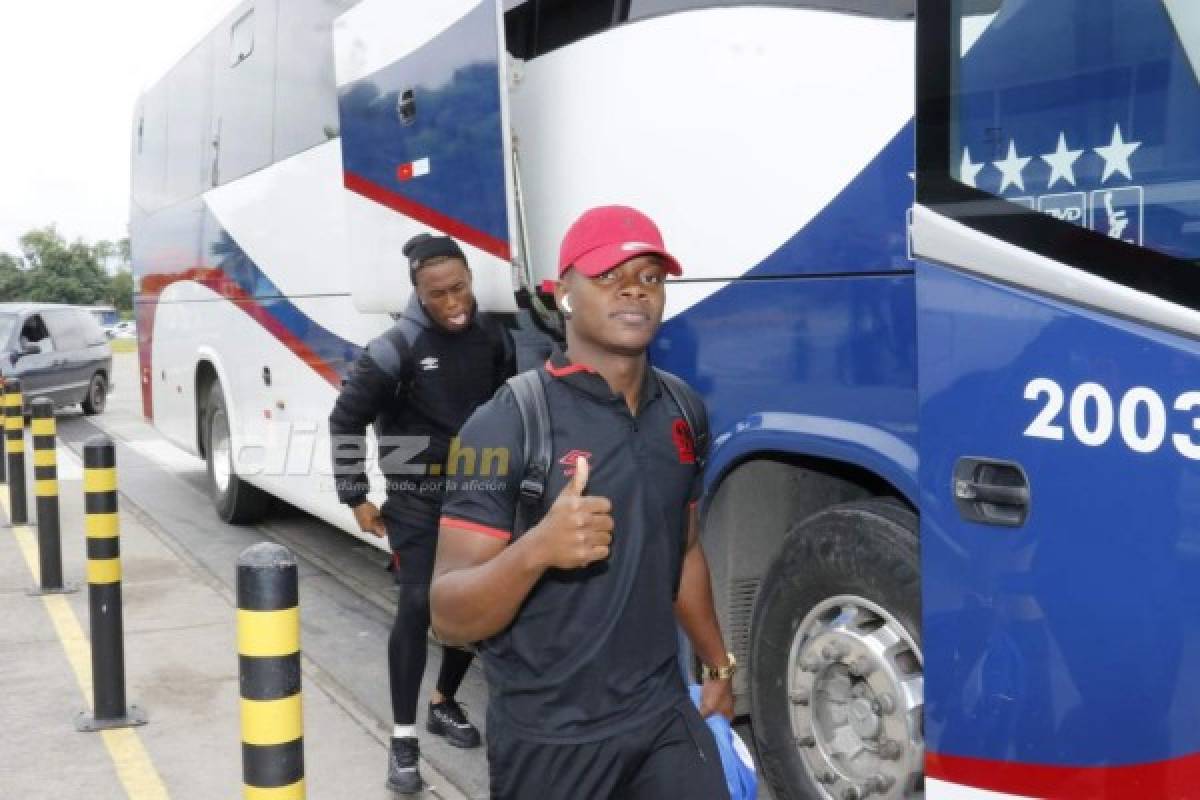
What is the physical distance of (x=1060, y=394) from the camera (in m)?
2.55

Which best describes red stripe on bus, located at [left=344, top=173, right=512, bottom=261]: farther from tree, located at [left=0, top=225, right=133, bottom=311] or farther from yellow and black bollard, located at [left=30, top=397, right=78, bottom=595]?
tree, located at [left=0, top=225, right=133, bottom=311]

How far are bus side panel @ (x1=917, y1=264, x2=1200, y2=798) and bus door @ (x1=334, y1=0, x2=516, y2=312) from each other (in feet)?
6.26

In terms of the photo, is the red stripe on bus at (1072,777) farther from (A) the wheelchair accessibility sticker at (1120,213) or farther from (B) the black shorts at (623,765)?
(A) the wheelchair accessibility sticker at (1120,213)

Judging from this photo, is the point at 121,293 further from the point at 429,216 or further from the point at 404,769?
the point at 404,769

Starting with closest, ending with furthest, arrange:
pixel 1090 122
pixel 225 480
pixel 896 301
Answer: pixel 1090 122 → pixel 896 301 → pixel 225 480

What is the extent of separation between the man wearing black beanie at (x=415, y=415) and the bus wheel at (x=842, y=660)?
1.20 metres

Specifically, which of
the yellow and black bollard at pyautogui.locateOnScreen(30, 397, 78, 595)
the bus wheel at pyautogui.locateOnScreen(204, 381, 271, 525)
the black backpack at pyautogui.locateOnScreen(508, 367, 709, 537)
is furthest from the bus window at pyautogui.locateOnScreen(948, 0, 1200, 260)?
the bus wheel at pyautogui.locateOnScreen(204, 381, 271, 525)

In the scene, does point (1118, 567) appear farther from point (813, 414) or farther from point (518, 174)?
point (518, 174)

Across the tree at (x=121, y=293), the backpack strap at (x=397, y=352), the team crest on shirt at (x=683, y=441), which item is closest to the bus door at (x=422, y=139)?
the backpack strap at (x=397, y=352)

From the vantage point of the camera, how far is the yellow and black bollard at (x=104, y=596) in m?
4.89

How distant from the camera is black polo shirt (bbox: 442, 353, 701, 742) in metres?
2.28

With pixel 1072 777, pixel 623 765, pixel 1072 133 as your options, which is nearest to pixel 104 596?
pixel 623 765

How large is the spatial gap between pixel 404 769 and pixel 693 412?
7.48 feet

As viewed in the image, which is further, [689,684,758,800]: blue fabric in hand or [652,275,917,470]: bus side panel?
[652,275,917,470]: bus side panel
